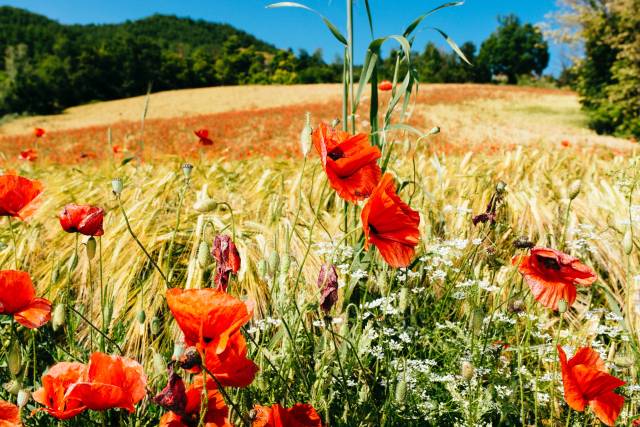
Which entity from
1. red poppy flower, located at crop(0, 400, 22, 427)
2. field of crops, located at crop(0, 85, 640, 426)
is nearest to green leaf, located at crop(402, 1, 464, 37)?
field of crops, located at crop(0, 85, 640, 426)

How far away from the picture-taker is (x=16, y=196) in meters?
1.26

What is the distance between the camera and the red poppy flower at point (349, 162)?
3.59 feet

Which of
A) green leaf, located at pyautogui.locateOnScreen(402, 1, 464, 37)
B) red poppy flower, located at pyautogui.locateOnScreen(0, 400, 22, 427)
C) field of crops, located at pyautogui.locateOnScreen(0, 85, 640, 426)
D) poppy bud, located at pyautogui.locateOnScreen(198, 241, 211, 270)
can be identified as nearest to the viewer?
red poppy flower, located at pyautogui.locateOnScreen(0, 400, 22, 427)

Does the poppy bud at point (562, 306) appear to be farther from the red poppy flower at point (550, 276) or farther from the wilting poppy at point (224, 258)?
the wilting poppy at point (224, 258)

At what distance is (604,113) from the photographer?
53.8ft

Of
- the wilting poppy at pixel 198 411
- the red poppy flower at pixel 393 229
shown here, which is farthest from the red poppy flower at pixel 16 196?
the red poppy flower at pixel 393 229

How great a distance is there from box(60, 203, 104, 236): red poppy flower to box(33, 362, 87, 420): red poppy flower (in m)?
0.33

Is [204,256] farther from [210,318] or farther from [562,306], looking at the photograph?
[562,306]

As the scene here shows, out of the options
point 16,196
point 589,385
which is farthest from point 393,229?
point 16,196

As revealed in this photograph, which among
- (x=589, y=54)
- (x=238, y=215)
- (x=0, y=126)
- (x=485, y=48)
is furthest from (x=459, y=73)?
(x=238, y=215)

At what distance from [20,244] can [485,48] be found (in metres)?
71.7

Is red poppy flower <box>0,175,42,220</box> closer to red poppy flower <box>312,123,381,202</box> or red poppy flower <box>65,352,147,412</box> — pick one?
red poppy flower <box>65,352,147,412</box>

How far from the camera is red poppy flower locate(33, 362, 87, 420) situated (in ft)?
2.64

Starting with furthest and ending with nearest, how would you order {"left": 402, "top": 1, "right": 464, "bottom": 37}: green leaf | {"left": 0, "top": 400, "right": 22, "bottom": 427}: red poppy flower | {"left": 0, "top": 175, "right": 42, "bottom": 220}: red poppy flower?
{"left": 402, "top": 1, "right": 464, "bottom": 37}: green leaf → {"left": 0, "top": 175, "right": 42, "bottom": 220}: red poppy flower → {"left": 0, "top": 400, "right": 22, "bottom": 427}: red poppy flower
